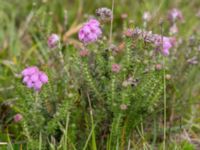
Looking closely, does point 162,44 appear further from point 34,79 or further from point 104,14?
point 34,79

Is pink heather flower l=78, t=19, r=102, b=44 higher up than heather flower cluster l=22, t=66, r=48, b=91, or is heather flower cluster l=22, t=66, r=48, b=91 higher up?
pink heather flower l=78, t=19, r=102, b=44

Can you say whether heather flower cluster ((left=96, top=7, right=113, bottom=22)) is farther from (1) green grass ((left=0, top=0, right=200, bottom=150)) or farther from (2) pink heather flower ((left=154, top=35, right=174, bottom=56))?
(2) pink heather flower ((left=154, top=35, right=174, bottom=56))

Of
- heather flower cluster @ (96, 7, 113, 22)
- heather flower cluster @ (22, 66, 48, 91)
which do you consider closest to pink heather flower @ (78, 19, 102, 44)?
heather flower cluster @ (96, 7, 113, 22)

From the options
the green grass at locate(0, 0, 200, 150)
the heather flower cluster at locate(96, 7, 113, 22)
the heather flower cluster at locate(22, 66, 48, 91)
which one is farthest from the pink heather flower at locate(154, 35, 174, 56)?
the heather flower cluster at locate(22, 66, 48, 91)

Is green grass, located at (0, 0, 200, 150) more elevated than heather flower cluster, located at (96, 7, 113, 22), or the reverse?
heather flower cluster, located at (96, 7, 113, 22)

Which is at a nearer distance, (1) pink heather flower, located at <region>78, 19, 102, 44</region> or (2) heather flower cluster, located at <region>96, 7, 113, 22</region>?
(1) pink heather flower, located at <region>78, 19, 102, 44</region>

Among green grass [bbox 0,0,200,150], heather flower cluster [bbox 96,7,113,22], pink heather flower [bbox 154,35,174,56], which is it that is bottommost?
green grass [bbox 0,0,200,150]

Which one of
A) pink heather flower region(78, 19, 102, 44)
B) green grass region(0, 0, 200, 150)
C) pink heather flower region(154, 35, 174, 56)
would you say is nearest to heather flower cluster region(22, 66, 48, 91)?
green grass region(0, 0, 200, 150)

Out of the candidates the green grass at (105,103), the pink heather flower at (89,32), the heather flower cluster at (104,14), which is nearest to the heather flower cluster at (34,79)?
the green grass at (105,103)

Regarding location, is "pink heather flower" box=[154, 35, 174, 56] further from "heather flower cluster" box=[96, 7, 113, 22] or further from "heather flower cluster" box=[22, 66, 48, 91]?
"heather flower cluster" box=[22, 66, 48, 91]
